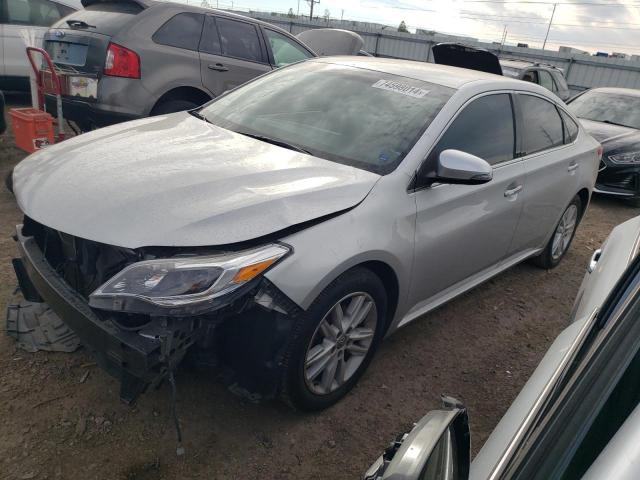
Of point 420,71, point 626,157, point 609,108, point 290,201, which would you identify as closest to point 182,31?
point 420,71

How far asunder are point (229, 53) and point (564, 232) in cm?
400

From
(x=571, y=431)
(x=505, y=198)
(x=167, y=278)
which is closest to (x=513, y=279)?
(x=505, y=198)

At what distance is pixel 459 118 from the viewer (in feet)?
9.41

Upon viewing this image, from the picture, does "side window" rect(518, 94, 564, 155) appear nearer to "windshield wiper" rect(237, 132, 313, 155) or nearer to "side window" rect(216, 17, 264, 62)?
"windshield wiper" rect(237, 132, 313, 155)

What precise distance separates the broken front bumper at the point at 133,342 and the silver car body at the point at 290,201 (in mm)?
308

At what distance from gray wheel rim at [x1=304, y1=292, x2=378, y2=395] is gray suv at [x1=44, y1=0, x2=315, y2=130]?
3451 millimetres

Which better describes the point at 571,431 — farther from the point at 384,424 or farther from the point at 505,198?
the point at 505,198

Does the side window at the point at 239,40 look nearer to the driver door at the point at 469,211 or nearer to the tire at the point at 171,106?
the tire at the point at 171,106

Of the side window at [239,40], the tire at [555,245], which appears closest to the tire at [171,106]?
the side window at [239,40]

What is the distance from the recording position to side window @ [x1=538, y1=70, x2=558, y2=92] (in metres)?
10.9

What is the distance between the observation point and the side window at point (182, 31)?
16.9 feet

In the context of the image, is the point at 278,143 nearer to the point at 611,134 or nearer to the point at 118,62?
the point at 118,62

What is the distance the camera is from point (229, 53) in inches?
227

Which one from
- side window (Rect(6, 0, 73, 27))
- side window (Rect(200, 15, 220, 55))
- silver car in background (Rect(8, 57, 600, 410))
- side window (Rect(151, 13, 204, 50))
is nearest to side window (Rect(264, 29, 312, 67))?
side window (Rect(200, 15, 220, 55))
